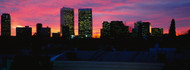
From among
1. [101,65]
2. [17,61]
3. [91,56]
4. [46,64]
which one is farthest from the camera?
[91,56]

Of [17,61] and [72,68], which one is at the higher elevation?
[17,61]

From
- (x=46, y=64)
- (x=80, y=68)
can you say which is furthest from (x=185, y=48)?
(x=46, y=64)

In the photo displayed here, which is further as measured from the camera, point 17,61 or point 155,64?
point 155,64

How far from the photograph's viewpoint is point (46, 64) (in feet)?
20.4

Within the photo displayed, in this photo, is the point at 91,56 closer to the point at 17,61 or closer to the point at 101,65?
the point at 101,65

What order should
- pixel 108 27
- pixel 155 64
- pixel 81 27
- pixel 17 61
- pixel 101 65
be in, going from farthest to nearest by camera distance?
pixel 81 27 → pixel 108 27 → pixel 101 65 → pixel 155 64 → pixel 17 61

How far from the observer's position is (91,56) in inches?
433

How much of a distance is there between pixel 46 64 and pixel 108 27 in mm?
144513

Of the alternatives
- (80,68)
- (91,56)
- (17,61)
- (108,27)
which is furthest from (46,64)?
(108,27)

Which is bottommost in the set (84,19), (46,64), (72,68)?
(72,68)

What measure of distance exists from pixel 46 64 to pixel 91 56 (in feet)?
16.2

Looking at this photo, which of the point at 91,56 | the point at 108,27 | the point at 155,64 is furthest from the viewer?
the point at 108,27

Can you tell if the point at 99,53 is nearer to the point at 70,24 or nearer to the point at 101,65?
the point at 101,65

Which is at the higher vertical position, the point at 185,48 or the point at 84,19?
the point at 84,19
